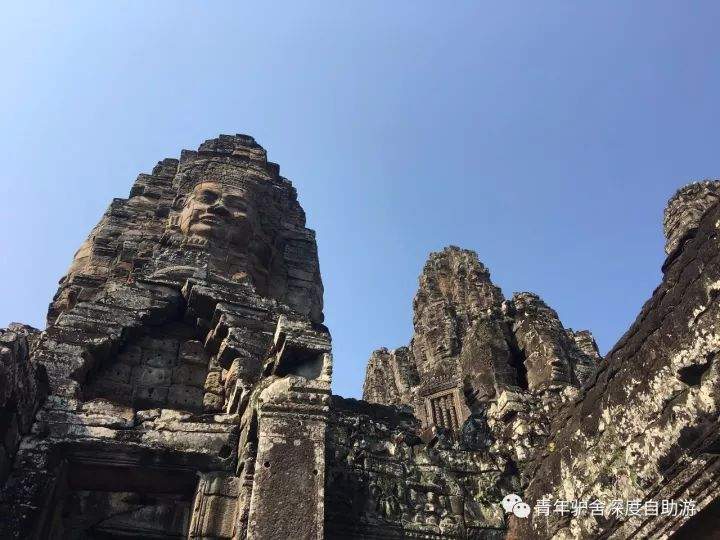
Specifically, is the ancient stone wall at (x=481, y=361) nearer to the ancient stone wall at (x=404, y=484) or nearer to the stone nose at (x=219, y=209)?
the ancient stone wall at (x=404, y=484)

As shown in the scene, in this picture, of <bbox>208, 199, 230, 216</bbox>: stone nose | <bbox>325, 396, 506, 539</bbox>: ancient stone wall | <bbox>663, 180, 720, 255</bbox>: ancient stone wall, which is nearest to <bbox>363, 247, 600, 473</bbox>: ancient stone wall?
<bbox>325, 396, 506, 539</bbox>: ancient stone wall

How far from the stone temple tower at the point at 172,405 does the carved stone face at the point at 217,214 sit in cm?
4

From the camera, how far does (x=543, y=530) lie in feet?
15.4

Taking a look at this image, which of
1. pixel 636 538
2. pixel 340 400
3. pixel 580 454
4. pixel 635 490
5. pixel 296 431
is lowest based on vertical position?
pixel 636 538

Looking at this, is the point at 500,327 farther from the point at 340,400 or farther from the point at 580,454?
the point at 580,454

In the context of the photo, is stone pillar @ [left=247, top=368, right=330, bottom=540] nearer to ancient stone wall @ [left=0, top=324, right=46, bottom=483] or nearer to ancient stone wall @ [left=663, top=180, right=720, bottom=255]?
ancient stone wall @ [left=0, top=324, right=46, bottom=483]

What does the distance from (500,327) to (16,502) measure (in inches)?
893

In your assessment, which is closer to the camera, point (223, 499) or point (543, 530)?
point (543, 530)

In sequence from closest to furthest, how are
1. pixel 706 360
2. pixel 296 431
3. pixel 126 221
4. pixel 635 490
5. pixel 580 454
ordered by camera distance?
pixel 706 360
pixel 635 490
pixel 580 454
pixel 296 431
pixel 126 221

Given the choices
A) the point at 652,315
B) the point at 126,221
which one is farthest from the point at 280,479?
the point at 126,221

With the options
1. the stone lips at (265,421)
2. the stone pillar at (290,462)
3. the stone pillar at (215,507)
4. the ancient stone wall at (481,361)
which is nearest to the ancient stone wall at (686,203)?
the ancient stone wall at (481,361)

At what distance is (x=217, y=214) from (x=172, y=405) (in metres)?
3.84

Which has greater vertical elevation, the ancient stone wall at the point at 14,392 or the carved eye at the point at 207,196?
the carved eye at the point at 207,196

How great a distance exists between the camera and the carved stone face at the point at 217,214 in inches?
394
